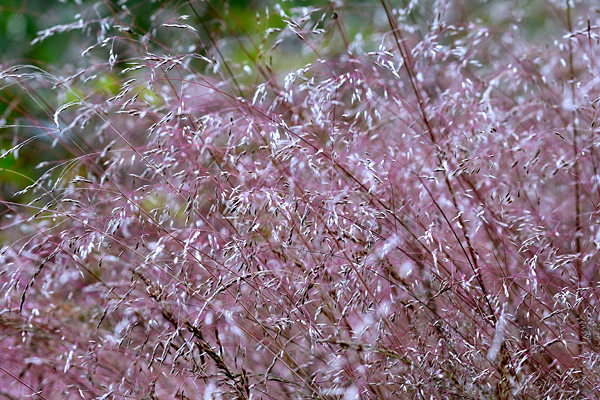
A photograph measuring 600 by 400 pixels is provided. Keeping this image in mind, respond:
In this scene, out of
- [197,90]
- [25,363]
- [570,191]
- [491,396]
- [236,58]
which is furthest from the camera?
[236,58]

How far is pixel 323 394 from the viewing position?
4.50 ft

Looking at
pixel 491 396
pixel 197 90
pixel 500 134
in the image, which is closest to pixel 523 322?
pixel 491 396

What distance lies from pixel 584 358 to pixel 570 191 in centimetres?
101

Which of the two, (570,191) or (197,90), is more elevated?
(570,191)

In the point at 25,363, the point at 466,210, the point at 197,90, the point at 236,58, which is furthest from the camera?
the point at 236,58

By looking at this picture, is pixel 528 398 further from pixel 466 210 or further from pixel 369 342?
pixel 466 210

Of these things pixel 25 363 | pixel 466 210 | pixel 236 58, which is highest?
pixel 466 210

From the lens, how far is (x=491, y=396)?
4.31 ft

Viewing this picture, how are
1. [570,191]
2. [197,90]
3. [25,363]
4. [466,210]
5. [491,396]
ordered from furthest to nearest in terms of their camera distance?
[197,90], [570,191], [25,363], [466,210], [491,396]

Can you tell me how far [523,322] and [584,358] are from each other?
36 centimetres

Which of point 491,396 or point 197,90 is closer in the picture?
point 491,396

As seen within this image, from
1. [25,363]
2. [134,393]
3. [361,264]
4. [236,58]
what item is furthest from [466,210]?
[236,58]

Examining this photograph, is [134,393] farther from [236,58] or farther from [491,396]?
[236,58]

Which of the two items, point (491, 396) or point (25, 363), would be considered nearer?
point (491, 396)
